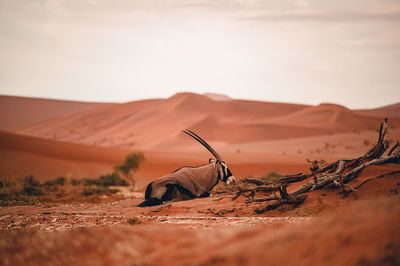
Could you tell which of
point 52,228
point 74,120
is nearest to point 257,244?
point 52,228

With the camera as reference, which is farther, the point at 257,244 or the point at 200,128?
the point at 200,128

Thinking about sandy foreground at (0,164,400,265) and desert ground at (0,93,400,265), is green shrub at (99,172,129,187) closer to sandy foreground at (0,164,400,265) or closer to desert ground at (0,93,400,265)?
desert ground at (0,93,400,265)

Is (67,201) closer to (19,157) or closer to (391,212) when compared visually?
(391,212)

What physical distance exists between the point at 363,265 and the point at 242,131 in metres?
53.1

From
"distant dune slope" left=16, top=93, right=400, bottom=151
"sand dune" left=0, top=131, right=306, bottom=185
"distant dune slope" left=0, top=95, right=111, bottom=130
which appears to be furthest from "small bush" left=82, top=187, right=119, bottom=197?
"distant dune slope" left=0, top=95, right=111, bottom=130

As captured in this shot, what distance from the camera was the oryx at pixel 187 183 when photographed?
895cm

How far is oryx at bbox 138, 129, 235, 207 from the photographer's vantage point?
895 centimetres

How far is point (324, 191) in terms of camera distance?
262 inches

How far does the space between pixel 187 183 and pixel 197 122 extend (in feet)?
159

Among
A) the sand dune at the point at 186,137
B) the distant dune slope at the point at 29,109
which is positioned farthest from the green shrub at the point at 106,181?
the distant dune slope at the point at 29,109

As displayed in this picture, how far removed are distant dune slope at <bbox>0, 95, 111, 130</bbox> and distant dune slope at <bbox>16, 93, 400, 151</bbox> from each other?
20042 mm

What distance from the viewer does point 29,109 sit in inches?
4141

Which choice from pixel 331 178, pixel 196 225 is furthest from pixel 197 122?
pixel 196 225

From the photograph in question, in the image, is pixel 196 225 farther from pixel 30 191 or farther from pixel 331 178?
pixel 30 191
